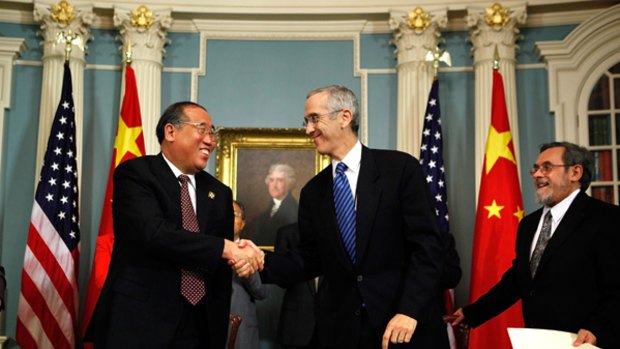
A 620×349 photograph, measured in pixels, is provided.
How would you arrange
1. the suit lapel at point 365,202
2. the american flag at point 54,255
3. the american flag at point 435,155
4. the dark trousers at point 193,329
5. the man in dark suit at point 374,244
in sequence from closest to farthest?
1. the man in dark suit at point 374,244
2. the suit lapel at point 365,202
3. the dark trousers at point 193,329
4. the american flag at point 54,255
5. the american flag at point 435,155

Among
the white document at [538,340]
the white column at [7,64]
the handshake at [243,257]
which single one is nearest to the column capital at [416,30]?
the white column at [7,64]

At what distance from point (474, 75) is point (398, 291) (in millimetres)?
4230

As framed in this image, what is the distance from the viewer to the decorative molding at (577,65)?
6.50m

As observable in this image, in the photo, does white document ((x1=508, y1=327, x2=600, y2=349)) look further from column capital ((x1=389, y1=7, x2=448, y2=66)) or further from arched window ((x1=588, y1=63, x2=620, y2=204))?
column capital ((x1=389, y1=7, x2=448, y2=66))

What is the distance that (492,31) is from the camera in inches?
259

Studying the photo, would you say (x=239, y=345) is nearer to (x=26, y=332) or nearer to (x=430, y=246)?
(x=26, y=332)

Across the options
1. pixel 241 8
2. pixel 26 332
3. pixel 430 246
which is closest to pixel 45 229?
pixel 26 332

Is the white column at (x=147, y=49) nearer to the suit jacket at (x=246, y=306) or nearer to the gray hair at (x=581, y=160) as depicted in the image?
the suit jacket at (x=246, y=306)

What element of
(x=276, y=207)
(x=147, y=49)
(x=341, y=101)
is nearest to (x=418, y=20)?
(x=276, y=207)

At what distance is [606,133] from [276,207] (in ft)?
10.1

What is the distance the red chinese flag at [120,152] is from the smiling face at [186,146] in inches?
103

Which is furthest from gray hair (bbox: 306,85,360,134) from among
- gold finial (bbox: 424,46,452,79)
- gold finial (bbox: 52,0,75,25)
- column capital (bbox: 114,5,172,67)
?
gold finial (bbox: 52,0,75,25)

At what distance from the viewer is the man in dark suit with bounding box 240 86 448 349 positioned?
2.85 m

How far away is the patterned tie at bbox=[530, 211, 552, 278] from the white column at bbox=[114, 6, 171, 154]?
3.85m
